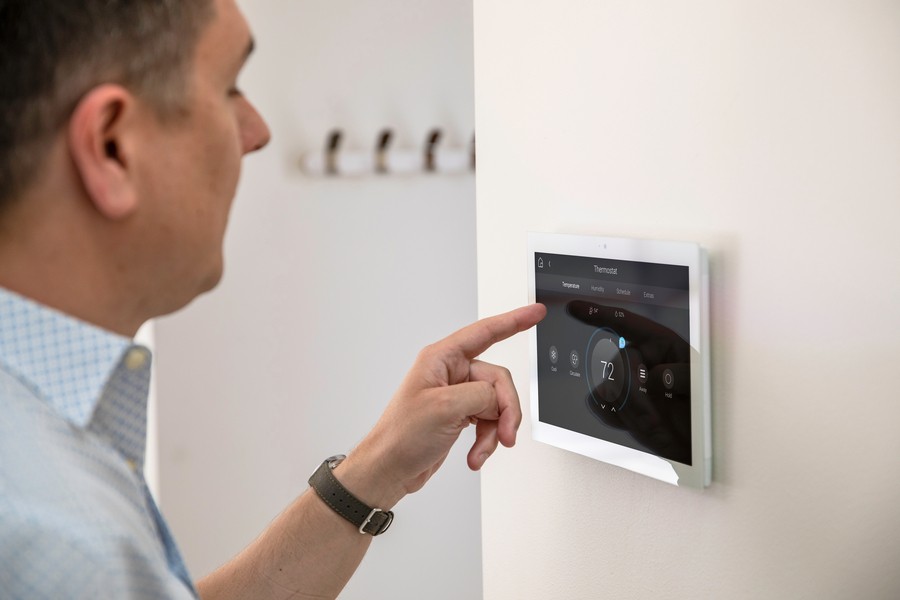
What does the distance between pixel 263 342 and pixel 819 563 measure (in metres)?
1.54

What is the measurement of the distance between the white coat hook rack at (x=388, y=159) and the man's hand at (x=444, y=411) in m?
1.09

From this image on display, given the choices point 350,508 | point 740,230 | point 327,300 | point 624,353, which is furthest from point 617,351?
point 327,300

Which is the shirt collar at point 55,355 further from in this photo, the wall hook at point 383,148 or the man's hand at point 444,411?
the wall hook at point 383,148

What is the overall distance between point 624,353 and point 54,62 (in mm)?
451

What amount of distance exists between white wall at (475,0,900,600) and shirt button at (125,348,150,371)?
1.16 ft

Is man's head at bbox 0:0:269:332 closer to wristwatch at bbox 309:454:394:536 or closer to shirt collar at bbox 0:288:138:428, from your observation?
shirt collar at bbox 0:288:138:428

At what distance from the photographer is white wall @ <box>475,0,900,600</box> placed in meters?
0.57

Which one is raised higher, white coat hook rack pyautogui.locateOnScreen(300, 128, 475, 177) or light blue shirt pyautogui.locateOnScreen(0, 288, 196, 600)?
white coat hook rack pyautogui.locateOnScreen(300, 128, 475, 177)

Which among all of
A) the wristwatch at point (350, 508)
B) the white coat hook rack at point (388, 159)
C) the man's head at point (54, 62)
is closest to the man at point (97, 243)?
the man's head at point (54, 62)

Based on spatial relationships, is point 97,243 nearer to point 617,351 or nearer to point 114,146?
point 114,146

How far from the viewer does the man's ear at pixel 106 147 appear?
1.73ft

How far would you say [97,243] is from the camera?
562 millimetres

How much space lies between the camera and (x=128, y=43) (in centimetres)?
55

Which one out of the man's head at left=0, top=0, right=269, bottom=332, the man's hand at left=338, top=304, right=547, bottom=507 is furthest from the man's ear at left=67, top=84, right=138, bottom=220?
the man's hand at left=338, top=304, right=547, bottom=507
